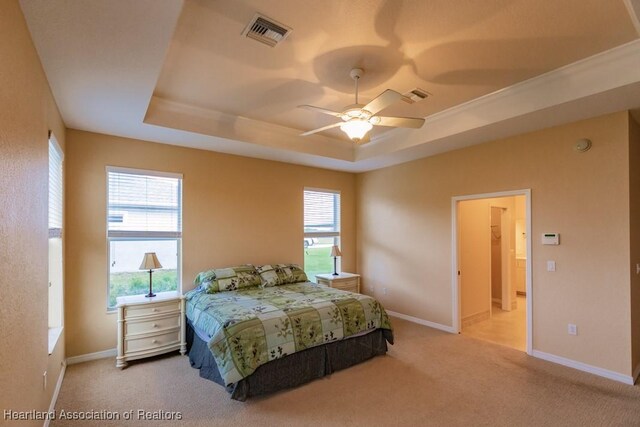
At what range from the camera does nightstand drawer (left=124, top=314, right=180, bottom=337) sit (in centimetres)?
357

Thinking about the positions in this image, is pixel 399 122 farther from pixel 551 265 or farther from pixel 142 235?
pixel 142 235

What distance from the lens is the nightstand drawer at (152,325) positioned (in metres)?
3.57

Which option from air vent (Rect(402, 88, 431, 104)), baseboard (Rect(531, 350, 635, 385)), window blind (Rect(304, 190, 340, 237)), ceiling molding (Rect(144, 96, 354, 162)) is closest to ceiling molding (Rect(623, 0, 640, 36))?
air vent (Rect(402, 88, 431, 104))

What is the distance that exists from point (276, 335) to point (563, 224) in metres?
3.45

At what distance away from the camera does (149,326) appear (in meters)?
3.68

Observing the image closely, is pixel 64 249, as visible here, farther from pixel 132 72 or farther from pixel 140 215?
pixel 132 72

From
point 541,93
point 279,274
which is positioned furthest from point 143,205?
point 541,93

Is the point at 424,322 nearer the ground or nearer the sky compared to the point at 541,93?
nearer the ground

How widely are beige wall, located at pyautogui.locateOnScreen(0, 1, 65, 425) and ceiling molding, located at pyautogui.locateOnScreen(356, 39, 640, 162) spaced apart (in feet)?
12.9

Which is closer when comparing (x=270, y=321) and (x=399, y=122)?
(x=399, y=122)

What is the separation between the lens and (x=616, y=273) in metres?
3.27

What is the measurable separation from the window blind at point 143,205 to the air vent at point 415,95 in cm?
318

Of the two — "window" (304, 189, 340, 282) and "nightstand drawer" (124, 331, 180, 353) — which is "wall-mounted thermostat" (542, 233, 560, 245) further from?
→ "nightstand drawer" (124, 331, 180, 353)

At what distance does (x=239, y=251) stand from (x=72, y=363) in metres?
2.33
